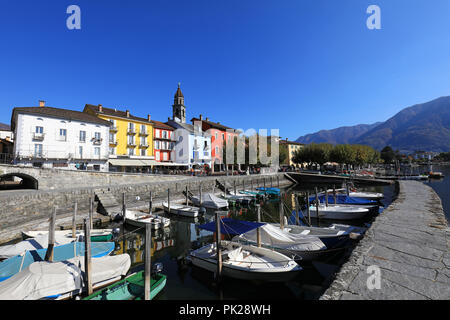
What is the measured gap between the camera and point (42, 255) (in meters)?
9.38

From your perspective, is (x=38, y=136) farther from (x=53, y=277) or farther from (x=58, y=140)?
(x=53, y=277)

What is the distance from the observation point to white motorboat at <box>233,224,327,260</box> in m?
9.87

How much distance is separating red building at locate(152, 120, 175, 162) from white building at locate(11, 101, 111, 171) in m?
11.0

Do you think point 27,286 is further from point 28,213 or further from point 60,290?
point 28,213

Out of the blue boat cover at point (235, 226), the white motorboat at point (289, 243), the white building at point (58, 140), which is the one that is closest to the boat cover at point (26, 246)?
the blue boat cover at point (235, 226)

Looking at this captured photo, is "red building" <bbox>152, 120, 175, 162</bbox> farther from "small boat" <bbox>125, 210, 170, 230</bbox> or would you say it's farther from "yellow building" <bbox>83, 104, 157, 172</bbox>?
"small boat" <bbox>125, 210, 170, 230</bbox>

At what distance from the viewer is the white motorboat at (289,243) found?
9.87 m

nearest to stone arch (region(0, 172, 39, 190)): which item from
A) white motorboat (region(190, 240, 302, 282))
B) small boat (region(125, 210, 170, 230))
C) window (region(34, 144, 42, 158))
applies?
window (region(34, 144, 42, 158))

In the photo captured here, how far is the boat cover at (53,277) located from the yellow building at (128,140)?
27.9 meters

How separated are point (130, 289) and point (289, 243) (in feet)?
24.3
